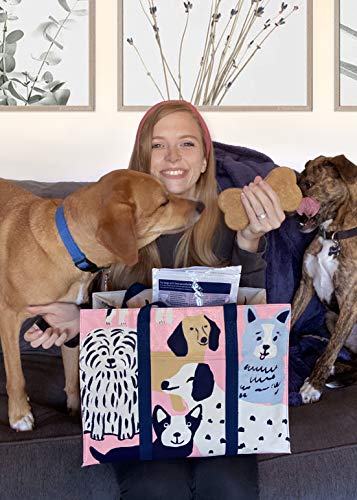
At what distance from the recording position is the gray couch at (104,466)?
1299 millimetres

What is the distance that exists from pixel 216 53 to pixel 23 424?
1871 mm

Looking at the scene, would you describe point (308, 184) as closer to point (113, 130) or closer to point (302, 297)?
point (302, 297)

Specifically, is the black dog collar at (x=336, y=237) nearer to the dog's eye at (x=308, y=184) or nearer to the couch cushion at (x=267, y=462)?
the dog's eye at (x=308, y=184)

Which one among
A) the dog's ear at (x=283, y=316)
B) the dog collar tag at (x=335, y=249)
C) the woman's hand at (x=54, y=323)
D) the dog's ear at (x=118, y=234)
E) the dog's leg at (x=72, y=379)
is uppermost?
the dog's ear at (x=118, y=234)

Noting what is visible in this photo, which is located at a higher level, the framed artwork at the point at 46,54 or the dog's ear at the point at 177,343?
the framed artwork at the point at 46,54

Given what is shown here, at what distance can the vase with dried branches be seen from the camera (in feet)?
8.45

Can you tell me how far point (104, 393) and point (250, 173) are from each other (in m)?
1.16

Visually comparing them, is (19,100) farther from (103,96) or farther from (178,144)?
(178,144)

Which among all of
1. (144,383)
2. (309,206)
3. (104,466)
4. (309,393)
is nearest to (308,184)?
(309,206)

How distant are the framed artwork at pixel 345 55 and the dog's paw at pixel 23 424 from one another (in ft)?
6.61

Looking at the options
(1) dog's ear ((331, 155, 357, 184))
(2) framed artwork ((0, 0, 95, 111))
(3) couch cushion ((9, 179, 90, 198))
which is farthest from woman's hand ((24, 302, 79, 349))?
(2) framed artwork ((0, 0, 95, 111))

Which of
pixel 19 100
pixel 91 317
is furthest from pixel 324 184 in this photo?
pixel 19 100

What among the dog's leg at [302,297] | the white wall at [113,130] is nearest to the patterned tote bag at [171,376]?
the dog's leg at [302,297]

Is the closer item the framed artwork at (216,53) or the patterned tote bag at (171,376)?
the patterned tote bag at (171,376)
